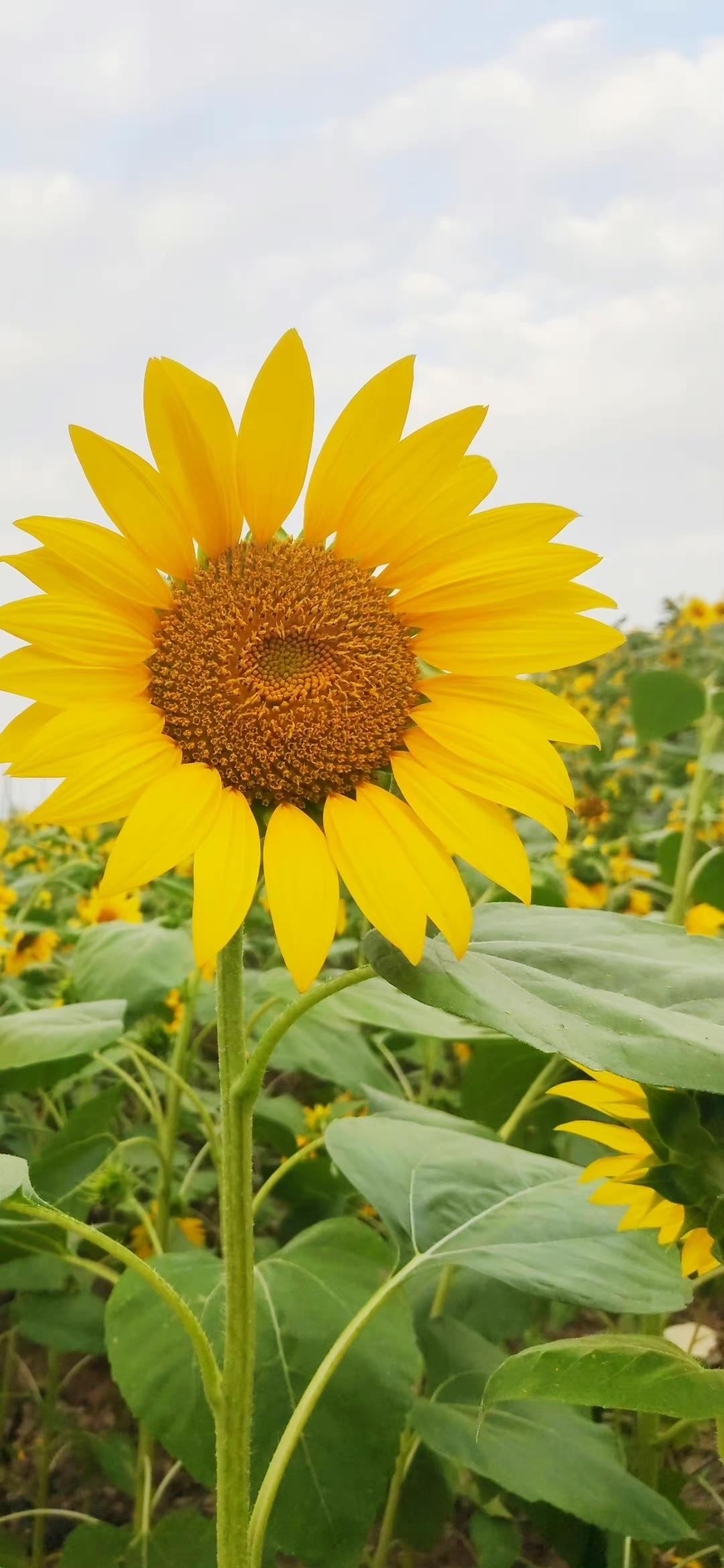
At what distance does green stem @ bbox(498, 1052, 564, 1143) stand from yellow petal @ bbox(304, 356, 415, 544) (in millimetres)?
595

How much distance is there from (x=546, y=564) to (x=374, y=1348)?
0.54m

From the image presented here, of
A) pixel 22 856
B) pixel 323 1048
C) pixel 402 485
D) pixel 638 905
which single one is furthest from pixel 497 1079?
pixel 22 856

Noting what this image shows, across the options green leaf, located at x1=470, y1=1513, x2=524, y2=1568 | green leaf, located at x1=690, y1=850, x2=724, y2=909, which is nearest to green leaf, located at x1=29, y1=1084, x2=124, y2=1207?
green leaf, located at x1=470, y1=1513, x2=524, y2=1568

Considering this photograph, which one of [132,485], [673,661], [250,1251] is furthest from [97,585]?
[673,661]

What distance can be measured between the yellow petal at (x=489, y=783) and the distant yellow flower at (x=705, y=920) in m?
0.77

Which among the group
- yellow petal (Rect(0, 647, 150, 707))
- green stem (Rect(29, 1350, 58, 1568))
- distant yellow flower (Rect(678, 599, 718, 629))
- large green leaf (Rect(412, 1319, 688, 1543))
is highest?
distant yellow flower (Rect(678, 599, 718, 629))

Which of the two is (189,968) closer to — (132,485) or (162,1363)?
(162,1363)

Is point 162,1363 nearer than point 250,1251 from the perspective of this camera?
No

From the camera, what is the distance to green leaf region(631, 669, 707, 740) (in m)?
1.56

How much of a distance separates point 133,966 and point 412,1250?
1.32 ft

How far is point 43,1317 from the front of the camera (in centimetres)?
114

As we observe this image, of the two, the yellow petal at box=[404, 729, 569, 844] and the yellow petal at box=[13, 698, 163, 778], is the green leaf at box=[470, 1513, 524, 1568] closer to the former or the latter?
the yellow petal at box=[404, 729, 569, 844]

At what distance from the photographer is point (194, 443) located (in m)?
0.68

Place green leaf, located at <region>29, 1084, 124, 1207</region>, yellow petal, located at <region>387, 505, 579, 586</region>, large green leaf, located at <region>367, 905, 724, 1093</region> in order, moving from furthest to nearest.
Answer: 1. green leaf, located at <region>29, 1084, 124, 1207</region>
2. yellow petal, located at <region>387, 505, 579, 586</region>
3. large green leaf, located at <region>367, 905, 724, 1093</region>
